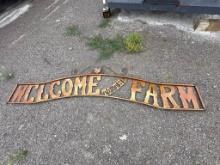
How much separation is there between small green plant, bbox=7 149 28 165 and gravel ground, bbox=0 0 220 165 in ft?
0.36

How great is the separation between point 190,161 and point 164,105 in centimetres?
145

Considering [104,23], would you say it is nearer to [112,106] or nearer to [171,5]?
[171,5]

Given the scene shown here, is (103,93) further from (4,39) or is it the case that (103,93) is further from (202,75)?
(4,39)

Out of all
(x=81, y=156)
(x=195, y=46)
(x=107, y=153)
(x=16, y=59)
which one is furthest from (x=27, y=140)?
(x=195, y=46)

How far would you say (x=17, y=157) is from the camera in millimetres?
6500

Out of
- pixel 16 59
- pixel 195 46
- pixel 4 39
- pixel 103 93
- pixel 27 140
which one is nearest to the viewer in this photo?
pixel 27 140

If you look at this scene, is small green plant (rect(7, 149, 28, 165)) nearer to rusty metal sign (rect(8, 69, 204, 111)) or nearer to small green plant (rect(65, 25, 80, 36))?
rusty metal sign (rect(8, 69, 204, 111))

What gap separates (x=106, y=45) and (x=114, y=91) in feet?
5.88

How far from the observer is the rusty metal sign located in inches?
276

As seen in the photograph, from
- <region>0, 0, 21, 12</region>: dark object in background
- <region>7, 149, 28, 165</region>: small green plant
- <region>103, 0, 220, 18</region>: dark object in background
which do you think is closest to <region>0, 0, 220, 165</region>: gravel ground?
<region>7, 149, 28, 165</region>: small green plant

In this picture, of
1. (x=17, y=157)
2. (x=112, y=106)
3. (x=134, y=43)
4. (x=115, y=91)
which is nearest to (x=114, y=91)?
(x=115, y=91)

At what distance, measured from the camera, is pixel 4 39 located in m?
9.62

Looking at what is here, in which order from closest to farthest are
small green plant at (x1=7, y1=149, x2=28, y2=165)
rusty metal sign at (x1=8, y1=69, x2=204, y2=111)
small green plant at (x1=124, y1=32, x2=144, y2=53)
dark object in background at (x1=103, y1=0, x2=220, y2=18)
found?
1. small green plant at (x1=7, y1=149, x2=28, y2=165)
2. rusty metal sign at (x1=8, y1=69, x2=204, y2=111)
3. dark object in background at (x1=103, y1=0, x2=220, y2=18)
4. small green plant at (x1=124, y1=32, x2=144, y2=53)

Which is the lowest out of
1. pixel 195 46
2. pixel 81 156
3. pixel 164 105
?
pixel 81 156
